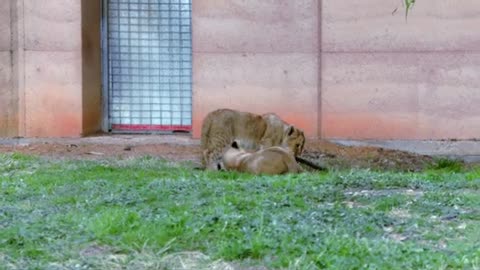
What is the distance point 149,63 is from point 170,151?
5.49ft

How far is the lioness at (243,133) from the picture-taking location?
919 cm

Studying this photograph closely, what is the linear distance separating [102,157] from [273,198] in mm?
4040

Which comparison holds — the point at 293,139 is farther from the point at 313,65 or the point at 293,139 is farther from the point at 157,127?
the point at 157,127

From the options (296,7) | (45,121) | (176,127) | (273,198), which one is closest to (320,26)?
(296,7)

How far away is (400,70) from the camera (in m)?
10.7

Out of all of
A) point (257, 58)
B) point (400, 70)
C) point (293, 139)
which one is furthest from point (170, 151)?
point (400, 70)

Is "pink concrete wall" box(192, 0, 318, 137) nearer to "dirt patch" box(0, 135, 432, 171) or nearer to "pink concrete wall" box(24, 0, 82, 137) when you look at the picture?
"dirt patch" box(0, 135, 432, 171)

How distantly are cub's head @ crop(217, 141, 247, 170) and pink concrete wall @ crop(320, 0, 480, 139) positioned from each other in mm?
2067

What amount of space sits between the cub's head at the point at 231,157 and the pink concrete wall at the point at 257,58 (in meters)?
1.85

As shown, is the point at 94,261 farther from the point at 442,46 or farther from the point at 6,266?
the point at 442,46

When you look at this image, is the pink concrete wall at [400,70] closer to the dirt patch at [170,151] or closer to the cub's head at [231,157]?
the dirt patch at [170,151]

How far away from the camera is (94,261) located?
4.49 m

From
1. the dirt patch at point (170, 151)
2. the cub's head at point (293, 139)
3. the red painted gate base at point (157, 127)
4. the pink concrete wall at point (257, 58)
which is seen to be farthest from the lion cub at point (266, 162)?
the red painted gate base at point (157, 127)

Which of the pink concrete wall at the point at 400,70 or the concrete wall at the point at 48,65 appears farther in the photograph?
the concrete wall at the point at 48,65
